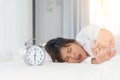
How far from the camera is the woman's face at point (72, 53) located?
1531 millimetres

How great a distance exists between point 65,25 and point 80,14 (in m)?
0.18

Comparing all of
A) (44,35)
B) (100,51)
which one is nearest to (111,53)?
(100,51)

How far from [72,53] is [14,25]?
2.89ft

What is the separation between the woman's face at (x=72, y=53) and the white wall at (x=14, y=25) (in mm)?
649

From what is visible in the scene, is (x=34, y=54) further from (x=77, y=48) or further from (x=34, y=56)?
(x=77, y=48)

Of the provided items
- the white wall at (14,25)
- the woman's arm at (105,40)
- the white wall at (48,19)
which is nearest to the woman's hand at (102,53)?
the woman's arm at (105,40)

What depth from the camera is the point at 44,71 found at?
1130 millimetres

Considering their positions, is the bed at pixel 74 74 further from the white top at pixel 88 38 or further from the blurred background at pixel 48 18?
the blurred background at pixel 48 18

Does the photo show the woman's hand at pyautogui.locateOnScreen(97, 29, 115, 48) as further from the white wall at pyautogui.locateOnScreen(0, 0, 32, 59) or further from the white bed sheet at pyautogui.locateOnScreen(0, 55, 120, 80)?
the white wall at pyautogui.locateOnScreen(0, 0, 32, 59)

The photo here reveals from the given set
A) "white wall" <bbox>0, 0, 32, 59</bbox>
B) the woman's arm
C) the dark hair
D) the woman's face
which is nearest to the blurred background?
"white wall" <bbox>0, 0, 32, 59</bbox>

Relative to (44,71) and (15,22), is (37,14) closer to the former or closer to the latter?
(15,22)

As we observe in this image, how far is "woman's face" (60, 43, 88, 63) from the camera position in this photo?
1531mm

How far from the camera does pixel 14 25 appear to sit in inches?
88.6

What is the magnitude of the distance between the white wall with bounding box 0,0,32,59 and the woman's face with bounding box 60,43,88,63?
2.13 ft
